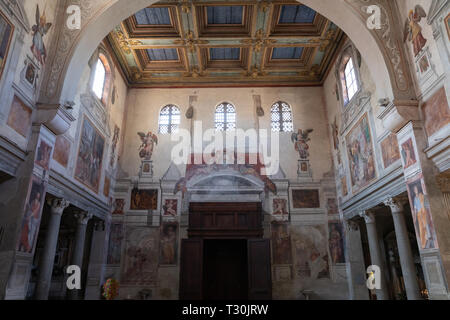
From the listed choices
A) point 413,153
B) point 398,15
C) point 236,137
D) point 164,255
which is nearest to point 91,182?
point 164,255

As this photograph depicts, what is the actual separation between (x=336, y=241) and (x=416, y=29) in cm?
852

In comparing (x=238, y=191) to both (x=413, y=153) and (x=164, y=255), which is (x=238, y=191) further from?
(x=413, y=153)

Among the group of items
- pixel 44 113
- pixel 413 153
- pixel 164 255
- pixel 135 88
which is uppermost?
pixel 135 88

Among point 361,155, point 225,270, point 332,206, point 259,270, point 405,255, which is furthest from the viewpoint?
point 225,270

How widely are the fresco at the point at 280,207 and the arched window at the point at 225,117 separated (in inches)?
157

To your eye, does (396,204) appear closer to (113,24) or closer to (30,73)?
(113,24)

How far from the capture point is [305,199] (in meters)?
14.4

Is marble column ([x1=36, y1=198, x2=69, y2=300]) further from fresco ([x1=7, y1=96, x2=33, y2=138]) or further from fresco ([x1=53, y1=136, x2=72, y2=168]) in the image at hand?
fresco ([x1=7, y1=96, x2=33, y2=138])

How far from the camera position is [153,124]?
15.8 meters

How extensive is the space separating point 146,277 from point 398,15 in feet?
40.6

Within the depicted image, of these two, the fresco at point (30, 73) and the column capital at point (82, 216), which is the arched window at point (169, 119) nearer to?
the column capital at point (82, 216)

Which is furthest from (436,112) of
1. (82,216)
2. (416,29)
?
(82,216)

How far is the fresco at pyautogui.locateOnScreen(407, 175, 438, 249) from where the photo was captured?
24.0 feet
